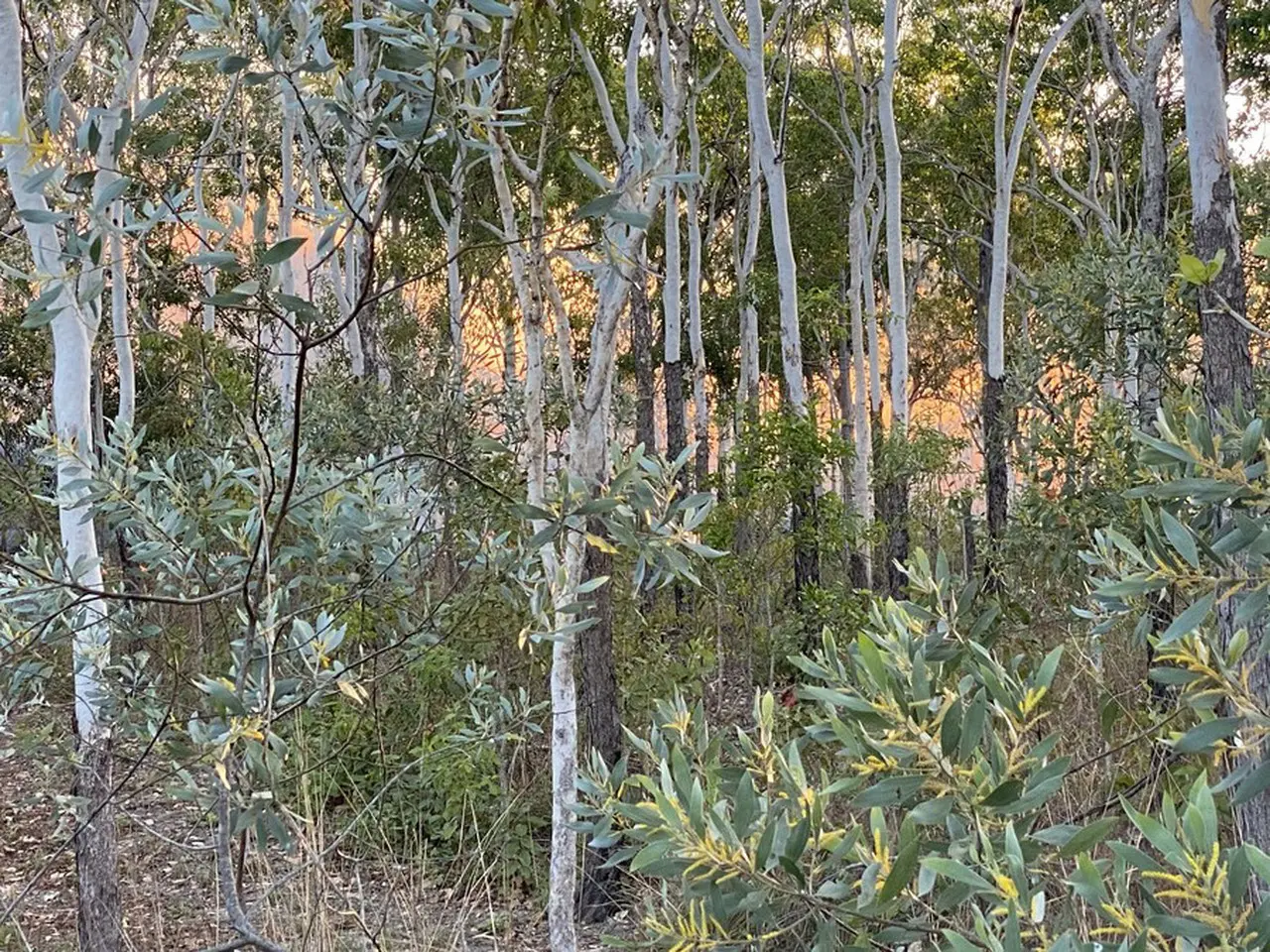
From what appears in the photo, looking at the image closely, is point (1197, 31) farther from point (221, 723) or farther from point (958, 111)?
point (958, 111)

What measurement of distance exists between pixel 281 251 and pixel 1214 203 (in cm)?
246

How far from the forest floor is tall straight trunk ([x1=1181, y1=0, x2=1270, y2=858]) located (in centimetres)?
259

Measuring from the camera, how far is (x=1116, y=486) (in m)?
4.57

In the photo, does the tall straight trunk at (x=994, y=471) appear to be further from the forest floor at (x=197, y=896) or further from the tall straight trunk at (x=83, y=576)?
the tall straight trunk at (x=83, y=576)

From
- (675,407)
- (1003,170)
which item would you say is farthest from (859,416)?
(1003,170)

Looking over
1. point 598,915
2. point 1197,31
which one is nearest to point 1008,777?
point 1197,31

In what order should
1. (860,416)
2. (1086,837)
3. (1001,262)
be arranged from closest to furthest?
(1086,837) → (1001,262) → (860,416)

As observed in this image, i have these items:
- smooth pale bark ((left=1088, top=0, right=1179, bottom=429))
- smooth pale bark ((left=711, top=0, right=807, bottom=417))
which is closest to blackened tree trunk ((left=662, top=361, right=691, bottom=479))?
smooth pale bark ((left=711, top=0, right=807, bottom=417))

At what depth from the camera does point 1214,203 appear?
290cm

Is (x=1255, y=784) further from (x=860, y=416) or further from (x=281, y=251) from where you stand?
(x=860, y=416)

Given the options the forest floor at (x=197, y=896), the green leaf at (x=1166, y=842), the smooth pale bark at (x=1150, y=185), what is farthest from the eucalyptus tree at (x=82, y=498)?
the smooth pale bark at (x=1150, y=185)

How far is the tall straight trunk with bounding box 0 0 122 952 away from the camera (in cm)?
315

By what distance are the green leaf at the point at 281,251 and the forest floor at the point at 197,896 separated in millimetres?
2297

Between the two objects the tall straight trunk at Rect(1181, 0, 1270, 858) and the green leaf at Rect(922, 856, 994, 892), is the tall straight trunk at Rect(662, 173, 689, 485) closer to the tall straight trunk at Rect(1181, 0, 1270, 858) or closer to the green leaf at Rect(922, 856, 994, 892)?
the tall straight trunk at Rect(1181, 0, 1270, 858)
